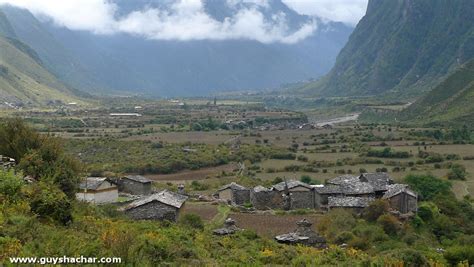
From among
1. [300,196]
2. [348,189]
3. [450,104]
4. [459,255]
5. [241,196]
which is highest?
[450,104]

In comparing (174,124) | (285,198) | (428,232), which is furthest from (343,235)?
(174,124)

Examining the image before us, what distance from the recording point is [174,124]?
140 m

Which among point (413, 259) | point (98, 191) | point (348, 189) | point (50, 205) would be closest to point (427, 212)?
point (348, 189)

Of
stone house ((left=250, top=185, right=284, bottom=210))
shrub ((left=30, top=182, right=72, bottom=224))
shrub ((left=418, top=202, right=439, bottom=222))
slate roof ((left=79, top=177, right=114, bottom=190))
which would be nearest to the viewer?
shrub ((left=30, top=182, right=72, bottom=224))

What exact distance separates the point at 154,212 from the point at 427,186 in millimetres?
24998

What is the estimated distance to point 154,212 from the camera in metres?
38.4

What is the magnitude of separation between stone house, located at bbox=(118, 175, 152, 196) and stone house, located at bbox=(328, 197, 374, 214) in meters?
16.1

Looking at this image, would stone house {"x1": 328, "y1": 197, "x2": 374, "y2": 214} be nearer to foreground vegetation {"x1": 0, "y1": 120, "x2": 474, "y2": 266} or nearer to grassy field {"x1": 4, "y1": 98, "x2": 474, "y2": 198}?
foreground vegetation {"x1": 0, "y1": 120, "x2": 474, "y2": 266}

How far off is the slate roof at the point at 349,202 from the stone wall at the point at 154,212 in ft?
39.8

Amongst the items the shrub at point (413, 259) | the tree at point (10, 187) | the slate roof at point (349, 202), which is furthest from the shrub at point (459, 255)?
the slate roof at point (349, 202)

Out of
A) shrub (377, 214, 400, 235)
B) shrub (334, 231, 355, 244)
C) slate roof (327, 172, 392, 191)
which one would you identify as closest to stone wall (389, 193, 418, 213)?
shrub (377, 214, 400, 235)

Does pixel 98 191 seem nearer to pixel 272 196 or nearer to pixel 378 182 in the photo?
pixel 272 196

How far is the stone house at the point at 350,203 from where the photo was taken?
43.8 metres

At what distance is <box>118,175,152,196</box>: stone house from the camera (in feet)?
175
